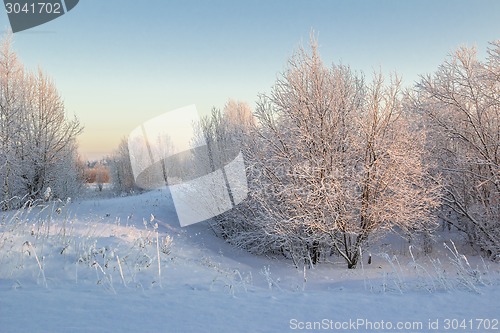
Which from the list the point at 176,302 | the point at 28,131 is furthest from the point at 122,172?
the point at 176,302

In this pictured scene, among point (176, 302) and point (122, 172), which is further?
point (122, 172)

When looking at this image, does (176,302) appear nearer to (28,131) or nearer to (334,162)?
(334,162)

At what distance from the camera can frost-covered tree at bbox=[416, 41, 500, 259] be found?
1162 cm

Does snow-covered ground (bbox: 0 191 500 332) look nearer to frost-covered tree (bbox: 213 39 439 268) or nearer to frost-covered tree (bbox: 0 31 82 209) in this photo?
frost-covered tree (bbox: 213 39 439 268)

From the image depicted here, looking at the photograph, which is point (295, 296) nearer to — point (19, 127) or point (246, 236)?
point (246, 236)

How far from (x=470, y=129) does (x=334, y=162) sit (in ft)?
21.9

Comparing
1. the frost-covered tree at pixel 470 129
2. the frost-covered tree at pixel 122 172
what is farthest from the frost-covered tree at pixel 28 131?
the frost-covered tree at pixel 122 172

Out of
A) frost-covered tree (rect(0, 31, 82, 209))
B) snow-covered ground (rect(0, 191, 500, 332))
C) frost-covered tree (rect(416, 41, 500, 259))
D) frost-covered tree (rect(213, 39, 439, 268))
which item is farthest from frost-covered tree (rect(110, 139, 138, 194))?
snow-covered ground (rect(0, 191, 500, 332))

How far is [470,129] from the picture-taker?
A: 12727mm

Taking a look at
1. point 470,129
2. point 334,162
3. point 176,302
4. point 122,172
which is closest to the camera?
point 176,302

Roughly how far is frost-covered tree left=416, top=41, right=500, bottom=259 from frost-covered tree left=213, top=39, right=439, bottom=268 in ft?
9.23

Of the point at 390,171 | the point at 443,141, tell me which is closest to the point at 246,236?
the point at 390,171

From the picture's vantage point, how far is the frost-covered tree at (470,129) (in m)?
11.6

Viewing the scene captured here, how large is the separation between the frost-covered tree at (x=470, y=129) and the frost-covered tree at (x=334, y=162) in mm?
2812
